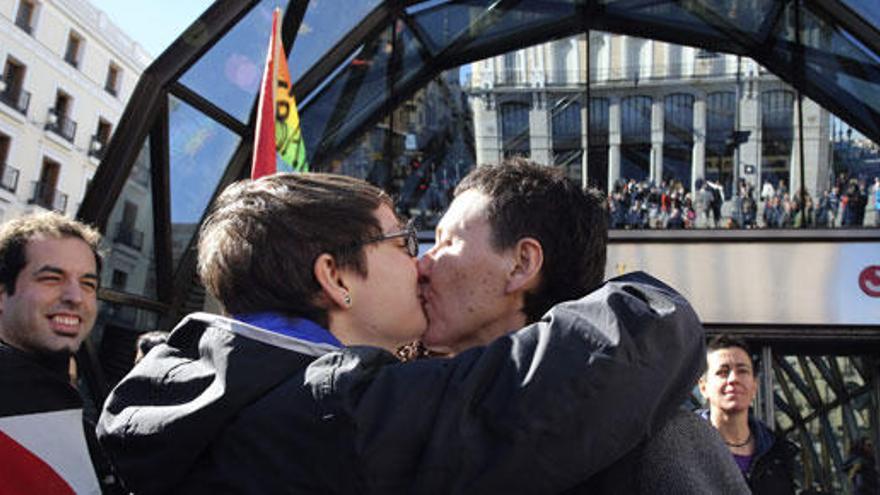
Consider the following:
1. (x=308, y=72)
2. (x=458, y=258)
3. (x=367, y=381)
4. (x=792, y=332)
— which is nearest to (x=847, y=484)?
(x=792, y=332)

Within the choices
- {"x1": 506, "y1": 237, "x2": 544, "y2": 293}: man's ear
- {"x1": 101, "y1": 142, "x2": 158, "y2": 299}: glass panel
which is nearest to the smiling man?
{"x1": 506, "y1": 237, "x2": 544, "y2": 293}: man's ear

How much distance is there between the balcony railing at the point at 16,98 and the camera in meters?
29.9

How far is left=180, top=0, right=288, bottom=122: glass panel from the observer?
8.42m

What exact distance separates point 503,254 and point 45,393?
1249 millimetres

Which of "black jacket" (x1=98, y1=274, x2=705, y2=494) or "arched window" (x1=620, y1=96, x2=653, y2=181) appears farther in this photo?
"arched window" (x1=620, y1=96, x2=653, y2=181)

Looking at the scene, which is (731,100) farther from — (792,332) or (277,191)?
(277,191)

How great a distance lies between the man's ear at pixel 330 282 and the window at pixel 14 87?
31936mm

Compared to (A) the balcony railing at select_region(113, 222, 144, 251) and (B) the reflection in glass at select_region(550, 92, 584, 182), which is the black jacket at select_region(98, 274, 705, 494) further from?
(B) the reflection in glass at select_region(550, 92, 584, 182)

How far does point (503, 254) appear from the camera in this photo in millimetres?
1779

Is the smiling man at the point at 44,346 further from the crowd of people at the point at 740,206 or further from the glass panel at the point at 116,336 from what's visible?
the crowd of people at the point at 740,206

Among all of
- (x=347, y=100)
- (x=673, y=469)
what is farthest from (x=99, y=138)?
(x=673, y=469)

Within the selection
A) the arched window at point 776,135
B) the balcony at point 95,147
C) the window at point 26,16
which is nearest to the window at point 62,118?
the balcony at point 95,147

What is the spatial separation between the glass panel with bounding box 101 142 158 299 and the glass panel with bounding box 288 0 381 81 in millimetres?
1805

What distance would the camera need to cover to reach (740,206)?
28.2 ft
